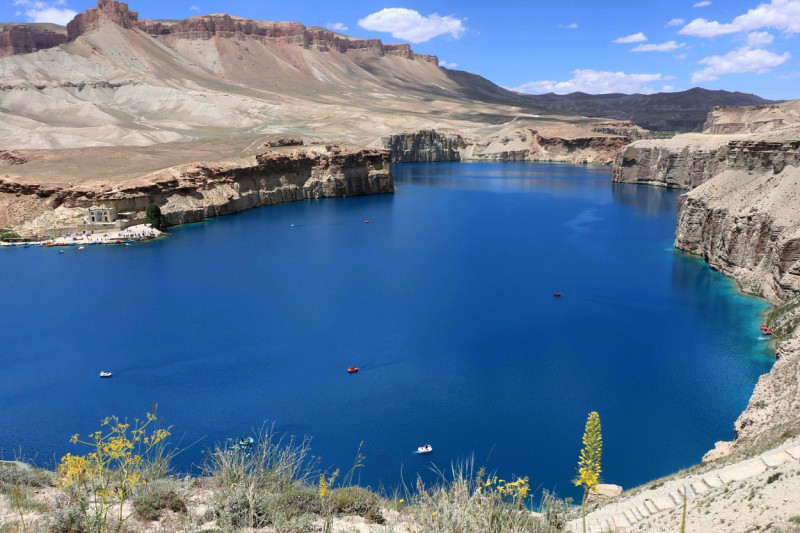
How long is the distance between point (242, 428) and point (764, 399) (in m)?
22.8

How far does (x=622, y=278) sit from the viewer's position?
176 feet

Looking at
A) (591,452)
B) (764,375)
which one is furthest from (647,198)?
(591,452)

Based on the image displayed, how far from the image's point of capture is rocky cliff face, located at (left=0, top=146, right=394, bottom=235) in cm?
7669

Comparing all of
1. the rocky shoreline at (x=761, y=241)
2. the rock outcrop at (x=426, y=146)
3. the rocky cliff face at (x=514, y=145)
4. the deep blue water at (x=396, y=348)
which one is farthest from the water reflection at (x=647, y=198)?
the rock outcrop at (x=426, y=146)

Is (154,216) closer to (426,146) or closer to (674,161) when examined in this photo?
(674,161)

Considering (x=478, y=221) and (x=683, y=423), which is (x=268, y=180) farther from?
(x=683, y=423)

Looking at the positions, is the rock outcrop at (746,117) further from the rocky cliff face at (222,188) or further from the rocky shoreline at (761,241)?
the rocky shoreline at (761,241)

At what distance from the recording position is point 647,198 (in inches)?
4173

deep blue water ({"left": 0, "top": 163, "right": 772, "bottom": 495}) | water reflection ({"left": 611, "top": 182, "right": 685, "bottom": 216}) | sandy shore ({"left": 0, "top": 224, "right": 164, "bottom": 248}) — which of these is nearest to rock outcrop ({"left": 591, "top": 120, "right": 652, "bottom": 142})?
water reflection ({"left": 611, "top": 182, "right": 685, "bottom": 216})

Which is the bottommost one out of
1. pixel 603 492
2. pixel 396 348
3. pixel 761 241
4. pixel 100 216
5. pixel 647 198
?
pixel 603 492

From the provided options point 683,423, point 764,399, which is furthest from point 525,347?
point 764,399

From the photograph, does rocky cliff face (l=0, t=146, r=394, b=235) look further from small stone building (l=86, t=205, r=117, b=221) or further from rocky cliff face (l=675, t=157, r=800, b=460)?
rocky cliff face (l=675, t=157, r=800, b=460)

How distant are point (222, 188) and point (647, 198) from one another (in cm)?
7046

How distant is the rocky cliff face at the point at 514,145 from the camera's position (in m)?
175
